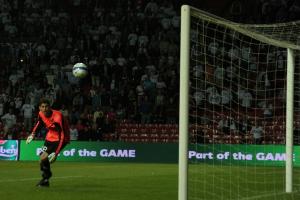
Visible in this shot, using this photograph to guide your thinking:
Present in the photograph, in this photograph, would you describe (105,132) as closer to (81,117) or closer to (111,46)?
(81,117)

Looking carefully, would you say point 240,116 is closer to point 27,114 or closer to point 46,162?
point 27,114

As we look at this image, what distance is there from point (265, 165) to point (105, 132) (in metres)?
7.02

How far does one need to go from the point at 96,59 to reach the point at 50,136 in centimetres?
1672

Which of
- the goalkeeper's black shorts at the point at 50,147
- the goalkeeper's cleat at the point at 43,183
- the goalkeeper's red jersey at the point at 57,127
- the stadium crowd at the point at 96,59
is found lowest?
the goalkeeper's cleat at the point at 43,183

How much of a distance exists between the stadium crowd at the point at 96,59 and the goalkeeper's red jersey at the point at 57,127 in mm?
12594

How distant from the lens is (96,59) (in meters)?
31.1

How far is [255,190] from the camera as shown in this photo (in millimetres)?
14297

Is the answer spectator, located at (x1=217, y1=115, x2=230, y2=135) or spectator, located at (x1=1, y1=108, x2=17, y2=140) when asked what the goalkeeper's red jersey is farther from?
spectator, located at (x1=1, y1=108, x2=17, y2=140)

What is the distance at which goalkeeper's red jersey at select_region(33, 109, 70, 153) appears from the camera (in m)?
14.3

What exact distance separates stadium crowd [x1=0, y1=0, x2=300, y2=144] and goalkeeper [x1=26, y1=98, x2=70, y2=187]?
41.5ft

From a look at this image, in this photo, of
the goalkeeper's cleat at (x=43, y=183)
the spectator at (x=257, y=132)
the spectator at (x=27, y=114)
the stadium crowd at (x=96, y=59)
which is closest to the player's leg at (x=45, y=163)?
the goalkeeper's cleat at (x=43, y=183)

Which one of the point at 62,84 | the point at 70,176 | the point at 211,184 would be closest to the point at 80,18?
the point at 62,84

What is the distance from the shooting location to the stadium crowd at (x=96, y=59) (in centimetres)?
2864

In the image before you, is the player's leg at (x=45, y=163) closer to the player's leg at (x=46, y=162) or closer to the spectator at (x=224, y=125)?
the player's leg at (x=46, y=162)
